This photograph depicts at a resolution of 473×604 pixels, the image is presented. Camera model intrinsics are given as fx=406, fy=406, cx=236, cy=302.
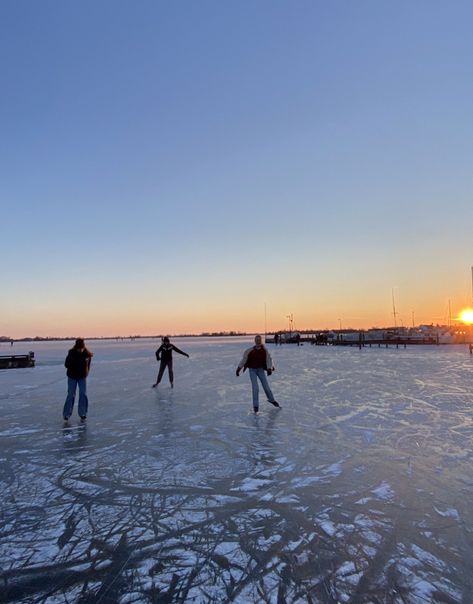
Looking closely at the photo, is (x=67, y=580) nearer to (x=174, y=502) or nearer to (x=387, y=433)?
(x=174, y=502)

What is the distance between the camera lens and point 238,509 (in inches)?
132

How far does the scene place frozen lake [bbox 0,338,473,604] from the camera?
7.79 feet

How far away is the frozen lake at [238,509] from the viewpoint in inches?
93.5

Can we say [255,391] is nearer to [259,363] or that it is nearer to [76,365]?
[259,363]

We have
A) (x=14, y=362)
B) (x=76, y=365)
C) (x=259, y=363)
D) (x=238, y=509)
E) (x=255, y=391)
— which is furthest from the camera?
(x=14, y=362)

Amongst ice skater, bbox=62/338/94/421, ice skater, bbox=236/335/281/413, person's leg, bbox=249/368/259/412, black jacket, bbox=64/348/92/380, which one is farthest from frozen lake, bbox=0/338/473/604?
ice skater, bbox=236/335/281/413

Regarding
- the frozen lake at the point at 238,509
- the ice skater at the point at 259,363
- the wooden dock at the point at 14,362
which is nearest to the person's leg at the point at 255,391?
the ice skater at the point at 259,363

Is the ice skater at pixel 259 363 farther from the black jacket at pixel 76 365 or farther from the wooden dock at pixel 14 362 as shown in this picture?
the wooden dock at pixel 14 362

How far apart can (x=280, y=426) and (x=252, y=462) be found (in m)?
1.98

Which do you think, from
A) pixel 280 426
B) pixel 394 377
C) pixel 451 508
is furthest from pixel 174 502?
pixel 394 377

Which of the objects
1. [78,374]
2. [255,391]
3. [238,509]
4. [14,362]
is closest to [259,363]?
[255,391]

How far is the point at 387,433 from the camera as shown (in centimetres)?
598

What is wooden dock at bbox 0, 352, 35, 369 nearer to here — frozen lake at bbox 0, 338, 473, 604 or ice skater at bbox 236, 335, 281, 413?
frozen lake at bbox 0, 338, 473, 604

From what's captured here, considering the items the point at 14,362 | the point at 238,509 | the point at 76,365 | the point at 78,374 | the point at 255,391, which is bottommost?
the point at 238,509
